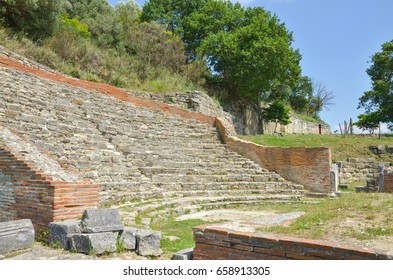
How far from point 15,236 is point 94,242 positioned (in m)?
1.16

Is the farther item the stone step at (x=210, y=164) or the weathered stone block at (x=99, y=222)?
the stone step at (x=210, y=164)

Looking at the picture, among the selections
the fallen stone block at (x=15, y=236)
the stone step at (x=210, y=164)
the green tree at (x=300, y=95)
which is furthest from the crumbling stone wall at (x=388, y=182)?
the green tree at (x=300, y=95)

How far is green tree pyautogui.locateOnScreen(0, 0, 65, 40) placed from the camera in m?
17.2

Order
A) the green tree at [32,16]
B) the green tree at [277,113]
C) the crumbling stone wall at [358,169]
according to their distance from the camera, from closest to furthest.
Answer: the crumbling stone wall at [358,169] < the green tree at [32,16] < the green tree at [277,113]

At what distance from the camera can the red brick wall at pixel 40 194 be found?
581 centimetres

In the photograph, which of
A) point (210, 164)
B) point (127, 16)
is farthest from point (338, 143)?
point (127, 16)

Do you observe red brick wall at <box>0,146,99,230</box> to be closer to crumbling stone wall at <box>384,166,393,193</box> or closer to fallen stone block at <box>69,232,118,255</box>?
fallen stone block at <box>69,232,118,255</box>

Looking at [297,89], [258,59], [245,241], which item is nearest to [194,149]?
[245,241]

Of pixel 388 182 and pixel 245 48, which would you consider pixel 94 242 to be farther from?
pixel 245 48

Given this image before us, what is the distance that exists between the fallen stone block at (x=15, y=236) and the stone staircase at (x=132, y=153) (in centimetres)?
195

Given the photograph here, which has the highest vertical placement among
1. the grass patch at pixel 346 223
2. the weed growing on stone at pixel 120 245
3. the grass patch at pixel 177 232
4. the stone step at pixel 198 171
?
the stone step at pixel 198 171

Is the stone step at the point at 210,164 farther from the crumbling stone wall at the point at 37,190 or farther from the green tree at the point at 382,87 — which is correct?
the green tree at the point at 382,87

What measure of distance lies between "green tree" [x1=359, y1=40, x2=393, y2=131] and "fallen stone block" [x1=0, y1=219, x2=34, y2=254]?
26.7 m

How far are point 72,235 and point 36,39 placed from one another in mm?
15808
